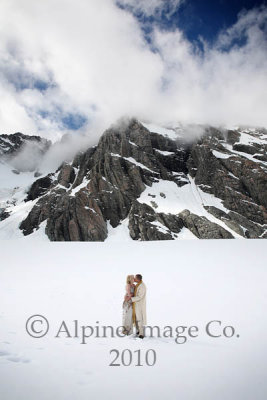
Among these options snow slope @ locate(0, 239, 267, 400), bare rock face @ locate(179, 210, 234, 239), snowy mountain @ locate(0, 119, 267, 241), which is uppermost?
snowy mountain @ locate(0, 119, 267, 241)

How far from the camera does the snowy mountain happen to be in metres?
95.6

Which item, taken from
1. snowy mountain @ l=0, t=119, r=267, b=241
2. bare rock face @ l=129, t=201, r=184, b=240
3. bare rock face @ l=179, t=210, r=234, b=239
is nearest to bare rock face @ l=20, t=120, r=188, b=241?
snowy mountain @ l=0, t=119, r=267, b=241

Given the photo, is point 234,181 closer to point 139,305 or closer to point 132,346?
point 139,305

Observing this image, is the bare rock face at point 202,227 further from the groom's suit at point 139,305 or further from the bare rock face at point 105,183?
the groom's suit at point 139,305

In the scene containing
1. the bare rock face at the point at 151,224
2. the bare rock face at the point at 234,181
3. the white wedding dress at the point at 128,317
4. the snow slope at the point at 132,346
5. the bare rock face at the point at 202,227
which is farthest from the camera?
the bare rock face at the point at 234,181

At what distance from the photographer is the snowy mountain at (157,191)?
95619 mm

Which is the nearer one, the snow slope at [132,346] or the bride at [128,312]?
the snow slope at [132,346]

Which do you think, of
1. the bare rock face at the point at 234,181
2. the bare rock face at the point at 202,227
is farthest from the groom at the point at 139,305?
the bare rock face at the point at 234,181

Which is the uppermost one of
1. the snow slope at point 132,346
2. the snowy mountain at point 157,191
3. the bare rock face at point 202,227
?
the snowy mountain at point 157,191

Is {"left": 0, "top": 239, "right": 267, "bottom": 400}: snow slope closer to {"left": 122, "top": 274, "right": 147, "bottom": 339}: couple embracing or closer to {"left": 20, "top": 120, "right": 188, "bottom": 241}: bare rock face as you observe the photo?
{"left": 122, "top": 274, "right": 147, "bottom": 339}: couple embracing

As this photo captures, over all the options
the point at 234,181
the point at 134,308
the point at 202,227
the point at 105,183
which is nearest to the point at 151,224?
the point at 202,227

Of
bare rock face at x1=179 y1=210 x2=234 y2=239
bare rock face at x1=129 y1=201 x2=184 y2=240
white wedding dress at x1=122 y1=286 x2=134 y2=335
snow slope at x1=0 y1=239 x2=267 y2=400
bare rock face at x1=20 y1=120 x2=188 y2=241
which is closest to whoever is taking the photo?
snow slope at x1=0 y1=239 x2=267 y2=400

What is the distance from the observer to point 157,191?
11512 cm

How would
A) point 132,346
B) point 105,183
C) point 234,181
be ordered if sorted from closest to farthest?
1. point 132,346
2. point 105,183
3. point 234,181
